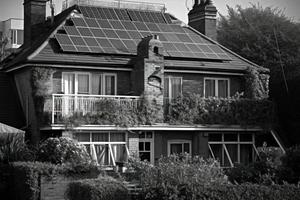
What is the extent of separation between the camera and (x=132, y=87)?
33281mm

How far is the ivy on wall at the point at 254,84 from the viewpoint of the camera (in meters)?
35.1

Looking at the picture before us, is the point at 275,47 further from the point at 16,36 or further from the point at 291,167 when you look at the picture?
the point at 16,36

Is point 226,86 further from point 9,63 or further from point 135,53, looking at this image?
point 9,63

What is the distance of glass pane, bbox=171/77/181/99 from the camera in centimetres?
3432

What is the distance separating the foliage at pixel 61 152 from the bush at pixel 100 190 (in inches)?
282

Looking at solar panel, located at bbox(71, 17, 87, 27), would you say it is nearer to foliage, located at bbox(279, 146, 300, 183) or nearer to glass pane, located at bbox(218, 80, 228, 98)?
glass pane, located at bbox(218, 80, 228, 98)

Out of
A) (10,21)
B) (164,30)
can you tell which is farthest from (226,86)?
(10,21)

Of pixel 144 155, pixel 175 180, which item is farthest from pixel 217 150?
pixel 175 180

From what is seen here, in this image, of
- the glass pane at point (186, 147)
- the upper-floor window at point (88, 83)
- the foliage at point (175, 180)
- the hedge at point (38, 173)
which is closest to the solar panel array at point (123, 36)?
the upper-floor window at point (88, 83)

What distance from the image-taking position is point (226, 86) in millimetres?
35688

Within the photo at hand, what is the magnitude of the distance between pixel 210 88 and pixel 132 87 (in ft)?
15.6

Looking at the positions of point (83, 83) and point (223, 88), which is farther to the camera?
point (223, 88)

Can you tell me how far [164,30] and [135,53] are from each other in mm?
3653

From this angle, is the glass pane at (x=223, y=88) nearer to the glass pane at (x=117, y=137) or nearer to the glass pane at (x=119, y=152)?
the glass pane at (x=117, y=137)
